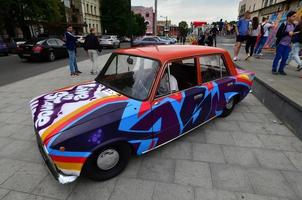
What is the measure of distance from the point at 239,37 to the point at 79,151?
28.0 feet

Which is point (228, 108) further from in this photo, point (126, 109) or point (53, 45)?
point (53, 45)

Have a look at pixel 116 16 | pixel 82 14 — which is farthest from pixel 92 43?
pixel 116 16

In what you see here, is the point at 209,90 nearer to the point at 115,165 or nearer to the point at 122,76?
the point at 122,76

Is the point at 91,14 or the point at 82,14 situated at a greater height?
the point at 91,14

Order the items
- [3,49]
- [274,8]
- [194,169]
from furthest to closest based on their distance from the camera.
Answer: [274,8] < [3,49] < [194,169]

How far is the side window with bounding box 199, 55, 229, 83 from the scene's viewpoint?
329 cm

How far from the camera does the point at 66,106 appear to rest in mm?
2484

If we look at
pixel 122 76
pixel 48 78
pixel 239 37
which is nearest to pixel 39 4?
pixel 48 78

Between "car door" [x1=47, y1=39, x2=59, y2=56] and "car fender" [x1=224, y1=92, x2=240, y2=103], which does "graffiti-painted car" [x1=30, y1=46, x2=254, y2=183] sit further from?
"car door" [x1=47, y1=39, x2=59, y2=56]

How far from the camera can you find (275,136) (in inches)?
142

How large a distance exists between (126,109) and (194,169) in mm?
1307

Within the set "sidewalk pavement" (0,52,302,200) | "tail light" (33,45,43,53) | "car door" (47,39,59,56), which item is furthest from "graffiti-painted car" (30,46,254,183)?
"car door" (47,39,59,56)

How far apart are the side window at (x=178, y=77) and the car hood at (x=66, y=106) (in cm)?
58

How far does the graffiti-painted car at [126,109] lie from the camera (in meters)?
Answer: 2.09
